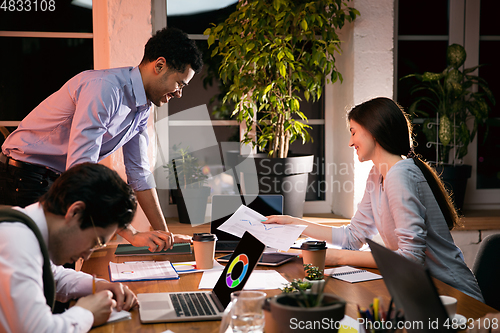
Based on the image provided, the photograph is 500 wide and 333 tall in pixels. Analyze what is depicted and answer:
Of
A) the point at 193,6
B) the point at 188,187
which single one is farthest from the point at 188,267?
the point at 193,6

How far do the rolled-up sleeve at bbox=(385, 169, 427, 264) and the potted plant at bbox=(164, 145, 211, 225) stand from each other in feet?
4.85

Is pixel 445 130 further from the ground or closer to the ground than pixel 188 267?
further from the ground

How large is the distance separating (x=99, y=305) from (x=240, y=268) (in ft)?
1.25

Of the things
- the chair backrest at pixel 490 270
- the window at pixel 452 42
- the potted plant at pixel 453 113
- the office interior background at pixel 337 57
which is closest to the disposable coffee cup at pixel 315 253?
the chair backrest at pixel 490 270

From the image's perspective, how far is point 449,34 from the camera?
3.29 metres

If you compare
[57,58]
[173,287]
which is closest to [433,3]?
[57,58]

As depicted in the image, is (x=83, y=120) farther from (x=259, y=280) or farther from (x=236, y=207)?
(x=259, y=280)

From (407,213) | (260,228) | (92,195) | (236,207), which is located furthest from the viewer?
(236,207)

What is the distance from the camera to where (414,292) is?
2.45 ft

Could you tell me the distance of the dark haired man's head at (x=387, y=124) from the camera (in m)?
1.75

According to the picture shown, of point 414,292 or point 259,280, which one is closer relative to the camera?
point 414,292

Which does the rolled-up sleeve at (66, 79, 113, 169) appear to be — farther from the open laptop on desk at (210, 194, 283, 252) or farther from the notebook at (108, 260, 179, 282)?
the open laptop on desk at (210, 194, 283, 252)

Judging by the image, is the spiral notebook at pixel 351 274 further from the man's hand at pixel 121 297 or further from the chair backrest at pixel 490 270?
the man's hand at pixel 121 297

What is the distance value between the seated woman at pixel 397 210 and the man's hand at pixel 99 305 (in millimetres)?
844
